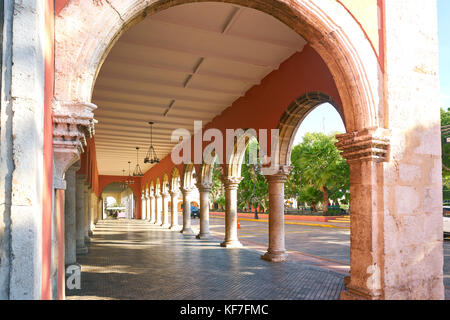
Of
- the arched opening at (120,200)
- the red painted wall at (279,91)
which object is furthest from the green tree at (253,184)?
the red painted wall at (279,91)

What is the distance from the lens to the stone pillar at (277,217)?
8641 millimetres

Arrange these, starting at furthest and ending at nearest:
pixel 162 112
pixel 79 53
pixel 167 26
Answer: pixel 162 112 → pixel 167 26 → pixel 79 53

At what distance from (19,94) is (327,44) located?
3.63 meters

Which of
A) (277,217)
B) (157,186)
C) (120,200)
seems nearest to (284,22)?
(277,217)

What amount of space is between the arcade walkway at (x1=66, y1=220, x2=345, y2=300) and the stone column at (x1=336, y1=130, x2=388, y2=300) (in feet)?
3.15

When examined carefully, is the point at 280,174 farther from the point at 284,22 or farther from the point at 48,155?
the point at 48,155

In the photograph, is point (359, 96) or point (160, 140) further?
point (160, 140)

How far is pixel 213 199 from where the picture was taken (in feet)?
163

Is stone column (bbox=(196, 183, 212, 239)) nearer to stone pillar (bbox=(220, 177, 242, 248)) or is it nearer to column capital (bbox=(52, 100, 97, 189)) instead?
stone pillar (bbox=(220, 177, 242, 248))

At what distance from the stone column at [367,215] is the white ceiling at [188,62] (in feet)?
8.98

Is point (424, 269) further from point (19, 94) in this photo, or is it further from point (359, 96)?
point (19, 94)

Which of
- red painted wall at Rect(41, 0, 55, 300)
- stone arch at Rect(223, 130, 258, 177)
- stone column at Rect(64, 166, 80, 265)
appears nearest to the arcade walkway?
stone column at Rect(64, 166, 80, 265)

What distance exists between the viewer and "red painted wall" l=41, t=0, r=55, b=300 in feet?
8.96
